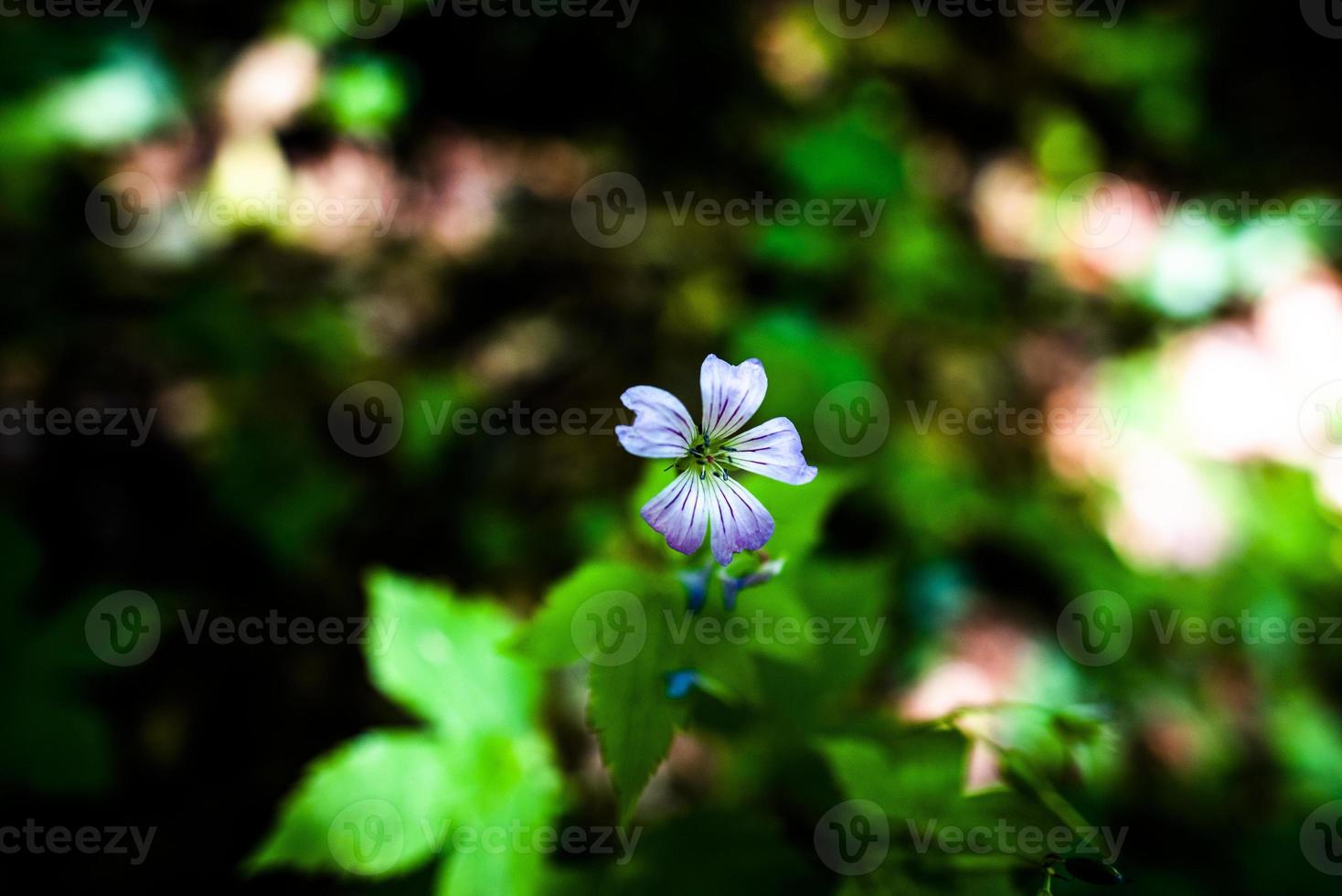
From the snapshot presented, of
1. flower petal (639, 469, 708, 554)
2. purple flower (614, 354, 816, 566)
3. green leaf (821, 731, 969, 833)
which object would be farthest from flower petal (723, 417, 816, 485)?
green leaf (821, 731, 969, 833)

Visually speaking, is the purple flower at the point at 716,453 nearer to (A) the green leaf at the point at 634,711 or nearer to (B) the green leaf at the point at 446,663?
(A) the green leaf at the point at 634,711

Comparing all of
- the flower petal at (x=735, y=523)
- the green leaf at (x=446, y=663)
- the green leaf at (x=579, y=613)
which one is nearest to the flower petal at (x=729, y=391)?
the flower petal at (x=735, y=523)

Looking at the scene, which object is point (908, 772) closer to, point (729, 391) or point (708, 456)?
point (708, 456)

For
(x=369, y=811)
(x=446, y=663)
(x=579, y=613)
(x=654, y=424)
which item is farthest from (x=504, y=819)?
(x=654, y=424)

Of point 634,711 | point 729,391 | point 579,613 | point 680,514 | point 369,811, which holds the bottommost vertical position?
point 369,811

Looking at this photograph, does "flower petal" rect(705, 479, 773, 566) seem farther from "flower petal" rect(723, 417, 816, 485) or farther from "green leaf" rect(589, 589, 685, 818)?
"green leaf" rect(589, 589, 685, 818)

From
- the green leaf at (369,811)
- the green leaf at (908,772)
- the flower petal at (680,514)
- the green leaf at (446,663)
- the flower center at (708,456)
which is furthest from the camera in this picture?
the green leaf at (446,663)

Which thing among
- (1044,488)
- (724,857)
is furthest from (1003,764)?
(1044,488)
